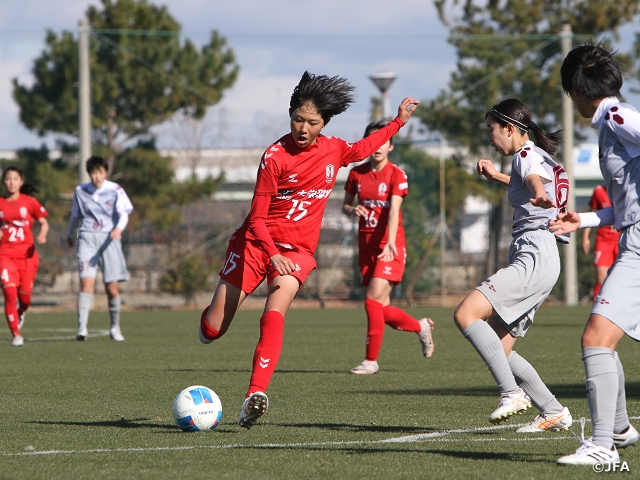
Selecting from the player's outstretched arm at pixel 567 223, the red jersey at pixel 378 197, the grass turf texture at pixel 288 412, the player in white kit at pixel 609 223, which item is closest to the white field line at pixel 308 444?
the grass turf texture at pixel 288 412

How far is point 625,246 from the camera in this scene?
14.5 feet

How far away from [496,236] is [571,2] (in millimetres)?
7089

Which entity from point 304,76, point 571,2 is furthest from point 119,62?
point 304,76

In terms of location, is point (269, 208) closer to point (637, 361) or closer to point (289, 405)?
point (289, 405)

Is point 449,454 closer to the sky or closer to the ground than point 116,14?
closer to the ground

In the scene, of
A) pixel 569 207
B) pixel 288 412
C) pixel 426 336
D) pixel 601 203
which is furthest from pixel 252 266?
pixel 569 207

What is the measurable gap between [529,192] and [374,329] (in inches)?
145

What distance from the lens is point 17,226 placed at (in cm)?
1204

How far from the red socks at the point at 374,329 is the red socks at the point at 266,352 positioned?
320 centimetres

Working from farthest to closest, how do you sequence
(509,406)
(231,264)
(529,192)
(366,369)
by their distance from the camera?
1. (366,369)
2. (231,264)
3. (529,192)
4. (509,406)

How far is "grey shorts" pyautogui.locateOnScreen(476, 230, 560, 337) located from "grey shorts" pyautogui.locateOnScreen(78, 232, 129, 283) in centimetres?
748

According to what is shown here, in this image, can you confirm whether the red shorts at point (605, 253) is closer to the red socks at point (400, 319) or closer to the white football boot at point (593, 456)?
the red socks at point (400, 319)

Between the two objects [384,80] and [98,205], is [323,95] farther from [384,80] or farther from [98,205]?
[384,80]

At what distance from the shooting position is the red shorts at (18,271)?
11906mm
